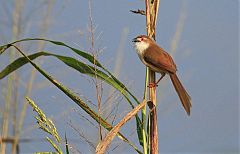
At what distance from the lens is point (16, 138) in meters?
1.88

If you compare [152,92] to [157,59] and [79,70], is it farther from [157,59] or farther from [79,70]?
[157,59]

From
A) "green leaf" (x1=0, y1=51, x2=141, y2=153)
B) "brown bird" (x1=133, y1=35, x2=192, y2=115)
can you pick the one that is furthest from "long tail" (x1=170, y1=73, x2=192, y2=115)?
"green leaf" (x1=0, y1=51, x2=141, y2=153)

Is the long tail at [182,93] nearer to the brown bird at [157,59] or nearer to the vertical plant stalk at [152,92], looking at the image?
the brown bird at [157,59]

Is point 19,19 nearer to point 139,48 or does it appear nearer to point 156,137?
point 139,48

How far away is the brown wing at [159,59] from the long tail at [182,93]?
3 cm

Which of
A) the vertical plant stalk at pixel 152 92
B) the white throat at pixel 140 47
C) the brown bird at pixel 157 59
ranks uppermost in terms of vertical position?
the white throat at pixel 140 47

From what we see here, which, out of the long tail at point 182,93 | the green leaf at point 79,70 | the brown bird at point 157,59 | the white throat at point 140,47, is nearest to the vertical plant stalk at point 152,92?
the green leaf at point 79,70

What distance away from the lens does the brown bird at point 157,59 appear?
147 cm

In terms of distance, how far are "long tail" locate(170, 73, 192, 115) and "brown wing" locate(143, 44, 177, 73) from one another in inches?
1.3

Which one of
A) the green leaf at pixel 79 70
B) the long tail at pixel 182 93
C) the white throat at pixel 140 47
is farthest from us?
the white throat at pixel 140 47

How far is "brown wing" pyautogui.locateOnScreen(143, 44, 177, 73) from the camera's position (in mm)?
1506

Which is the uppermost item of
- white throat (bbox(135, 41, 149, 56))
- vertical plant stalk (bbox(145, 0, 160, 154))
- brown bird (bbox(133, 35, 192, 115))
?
white throat (bbox(135, 41, 149, 56))

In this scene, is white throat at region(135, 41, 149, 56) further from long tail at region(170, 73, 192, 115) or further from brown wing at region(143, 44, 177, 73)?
long tail at region(170, 73, 192, 115)

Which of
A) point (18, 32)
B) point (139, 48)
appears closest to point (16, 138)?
point (18, 32)
